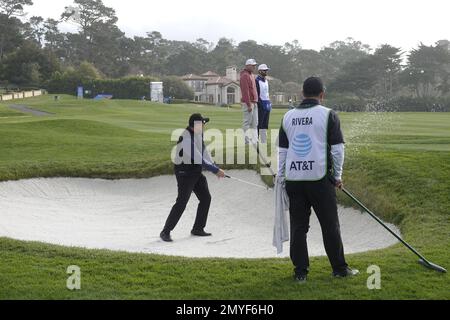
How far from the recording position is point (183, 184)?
11.7m

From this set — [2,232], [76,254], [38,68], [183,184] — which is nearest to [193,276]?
[76,254]

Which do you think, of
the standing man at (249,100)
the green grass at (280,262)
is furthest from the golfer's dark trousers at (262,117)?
the green grass at (280,262)

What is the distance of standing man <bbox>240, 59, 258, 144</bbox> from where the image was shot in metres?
15.0

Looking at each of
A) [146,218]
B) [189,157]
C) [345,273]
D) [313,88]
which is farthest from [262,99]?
[345,273]

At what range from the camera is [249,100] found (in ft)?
49.9

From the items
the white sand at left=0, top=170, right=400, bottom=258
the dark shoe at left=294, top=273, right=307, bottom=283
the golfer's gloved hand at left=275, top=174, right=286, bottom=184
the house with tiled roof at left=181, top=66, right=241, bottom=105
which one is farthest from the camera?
the house with tiled roof at left=181, top=66, right=241, bottom=105

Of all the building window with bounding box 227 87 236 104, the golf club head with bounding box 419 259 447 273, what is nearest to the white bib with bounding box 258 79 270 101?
the golf club head with bounding box 419 259 447 273

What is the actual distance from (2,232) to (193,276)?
5.82 meters

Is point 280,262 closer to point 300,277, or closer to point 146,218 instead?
point 300,277

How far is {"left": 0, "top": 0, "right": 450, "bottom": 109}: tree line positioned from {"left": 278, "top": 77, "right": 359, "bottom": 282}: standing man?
252ft

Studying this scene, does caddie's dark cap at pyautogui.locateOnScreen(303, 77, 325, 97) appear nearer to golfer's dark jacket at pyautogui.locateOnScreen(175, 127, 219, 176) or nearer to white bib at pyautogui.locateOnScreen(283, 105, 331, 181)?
white bib at pyautogui.locateOnScreen(283, 105, 331, 181)

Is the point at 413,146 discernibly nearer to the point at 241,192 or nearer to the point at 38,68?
the point at 241,192

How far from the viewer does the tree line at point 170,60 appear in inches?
3558

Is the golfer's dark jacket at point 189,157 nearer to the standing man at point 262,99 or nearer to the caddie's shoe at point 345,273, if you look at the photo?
the standing man at point 262,99
